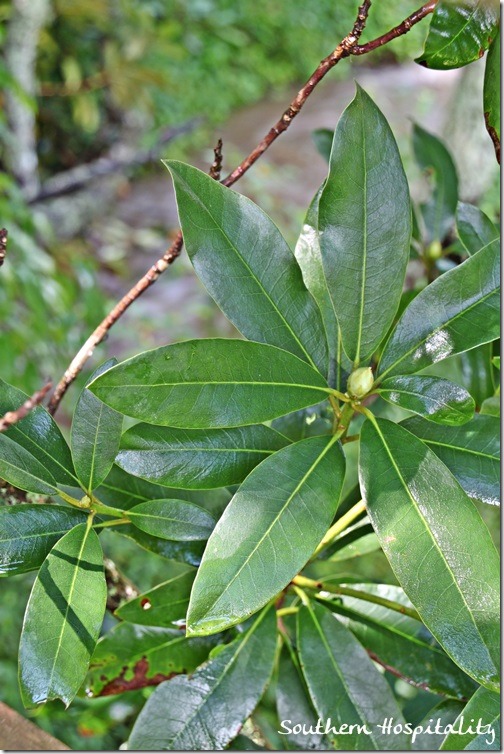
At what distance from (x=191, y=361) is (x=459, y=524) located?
0.53 ft

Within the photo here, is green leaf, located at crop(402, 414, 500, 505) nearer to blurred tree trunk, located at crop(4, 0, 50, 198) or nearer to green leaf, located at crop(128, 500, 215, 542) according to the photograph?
green leaf, located at crop(128, 500, 215, 542)

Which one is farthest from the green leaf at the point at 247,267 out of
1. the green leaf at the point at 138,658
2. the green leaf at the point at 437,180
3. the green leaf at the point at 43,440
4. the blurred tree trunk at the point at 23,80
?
the blurred tree trunk at the point at 23,80

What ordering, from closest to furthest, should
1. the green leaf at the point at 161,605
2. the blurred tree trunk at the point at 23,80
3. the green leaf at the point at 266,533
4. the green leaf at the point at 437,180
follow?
the green leaf at the point at 266,533 < the green leaf at the point at 161,605 < the green leaf at the point at 437,180 < the blurred tree trunk at the point at 23,80

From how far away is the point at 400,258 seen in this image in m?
0.42

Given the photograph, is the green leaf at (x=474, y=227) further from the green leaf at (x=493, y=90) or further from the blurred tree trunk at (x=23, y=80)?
the blurred tree trunk at (x=23, y=80)

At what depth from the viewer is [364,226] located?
0.41m

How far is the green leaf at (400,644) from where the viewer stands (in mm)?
504

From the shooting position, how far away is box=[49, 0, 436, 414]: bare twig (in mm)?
405

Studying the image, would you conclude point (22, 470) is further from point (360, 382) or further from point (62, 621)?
point (360, 382)

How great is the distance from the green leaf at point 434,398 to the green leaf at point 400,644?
192mm

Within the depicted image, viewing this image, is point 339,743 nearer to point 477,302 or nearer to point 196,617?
point 196,617

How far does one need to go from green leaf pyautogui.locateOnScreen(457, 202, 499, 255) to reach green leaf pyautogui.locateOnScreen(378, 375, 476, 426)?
0.16 m

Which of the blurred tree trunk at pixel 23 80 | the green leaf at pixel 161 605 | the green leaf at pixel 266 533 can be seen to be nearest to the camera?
the green leaf at pixel 266 533

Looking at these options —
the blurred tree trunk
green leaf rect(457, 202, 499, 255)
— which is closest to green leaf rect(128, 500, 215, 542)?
green leaf rect(457, 202, 499, 255)
